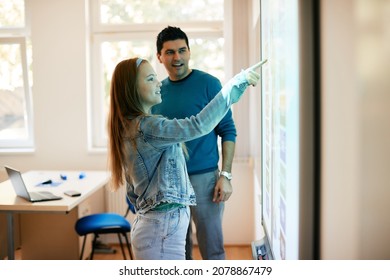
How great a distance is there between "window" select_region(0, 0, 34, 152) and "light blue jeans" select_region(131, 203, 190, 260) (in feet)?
1.57

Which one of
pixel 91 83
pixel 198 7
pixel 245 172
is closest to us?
pixel 198 7

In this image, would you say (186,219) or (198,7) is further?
(198,7)

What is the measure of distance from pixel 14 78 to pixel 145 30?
1.31 feet

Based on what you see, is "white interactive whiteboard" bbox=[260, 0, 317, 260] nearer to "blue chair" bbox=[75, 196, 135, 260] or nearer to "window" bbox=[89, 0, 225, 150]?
"window" bbox=[89, 0, 225, 150]

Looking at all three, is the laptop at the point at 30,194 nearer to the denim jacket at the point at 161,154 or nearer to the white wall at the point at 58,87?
the white wall at the point at 58,87

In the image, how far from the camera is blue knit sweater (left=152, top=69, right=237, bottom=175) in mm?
1108

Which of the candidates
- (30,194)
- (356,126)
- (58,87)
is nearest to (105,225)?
(30,194)

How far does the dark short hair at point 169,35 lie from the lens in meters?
1.16

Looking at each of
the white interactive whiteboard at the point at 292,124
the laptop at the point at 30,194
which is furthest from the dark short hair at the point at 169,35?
the laptop at the point at 30,194

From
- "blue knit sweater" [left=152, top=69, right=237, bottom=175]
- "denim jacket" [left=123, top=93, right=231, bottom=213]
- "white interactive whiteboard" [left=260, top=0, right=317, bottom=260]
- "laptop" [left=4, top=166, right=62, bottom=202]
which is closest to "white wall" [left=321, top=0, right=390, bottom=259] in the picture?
"white interactive whiteboard" [left=260, top=0, right=317, bottom=260]

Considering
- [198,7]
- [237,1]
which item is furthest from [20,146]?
[237,1]

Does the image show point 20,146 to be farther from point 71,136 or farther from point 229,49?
point 229,49

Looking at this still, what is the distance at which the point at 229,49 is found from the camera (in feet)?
5.01
